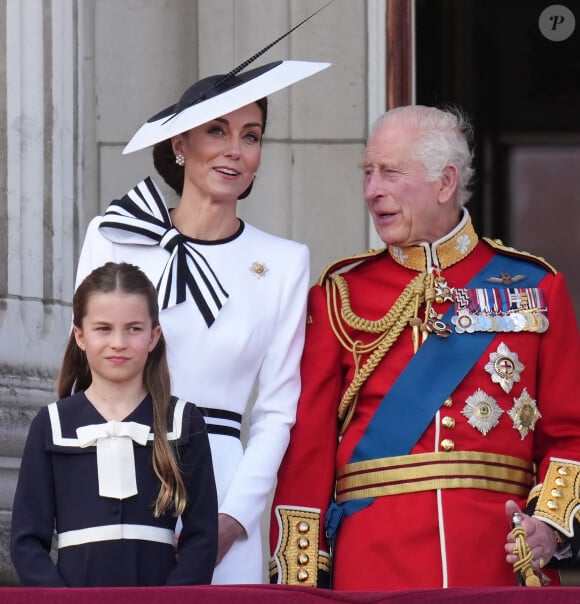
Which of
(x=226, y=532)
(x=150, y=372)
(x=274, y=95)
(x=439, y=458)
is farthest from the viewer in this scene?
(x=274, y=95)

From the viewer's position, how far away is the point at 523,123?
6.44m

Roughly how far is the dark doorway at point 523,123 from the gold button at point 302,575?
257 cm

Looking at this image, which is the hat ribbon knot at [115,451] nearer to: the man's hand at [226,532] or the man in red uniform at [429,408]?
the man's hand at [226,532]

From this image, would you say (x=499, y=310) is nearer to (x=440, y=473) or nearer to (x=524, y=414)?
(x=524, y=414)

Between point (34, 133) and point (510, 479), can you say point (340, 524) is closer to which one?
point (510, 479)

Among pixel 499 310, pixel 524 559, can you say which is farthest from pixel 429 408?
pixel 524 559

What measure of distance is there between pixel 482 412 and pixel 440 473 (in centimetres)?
15

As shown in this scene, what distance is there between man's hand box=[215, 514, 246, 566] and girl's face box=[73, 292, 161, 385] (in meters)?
0.36

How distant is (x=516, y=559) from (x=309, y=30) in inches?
95.5

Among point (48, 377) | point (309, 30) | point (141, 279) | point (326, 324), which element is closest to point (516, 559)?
point (326, 324)

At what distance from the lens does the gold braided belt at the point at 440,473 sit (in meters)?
4.06

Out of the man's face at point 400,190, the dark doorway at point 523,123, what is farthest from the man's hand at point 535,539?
the dark doorway at point 523,123

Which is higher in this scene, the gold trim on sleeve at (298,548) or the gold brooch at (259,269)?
the gold brooch at (259,269)

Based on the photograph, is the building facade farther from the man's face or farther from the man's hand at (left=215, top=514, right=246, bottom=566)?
the man's hand at (left=215, top=514, right=246, bottom=566)
